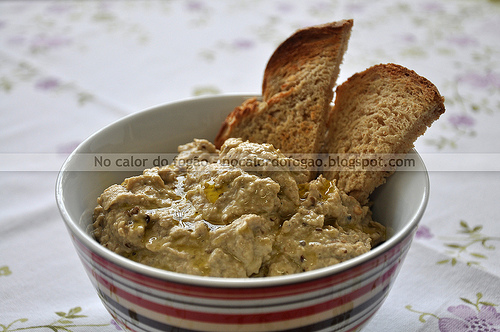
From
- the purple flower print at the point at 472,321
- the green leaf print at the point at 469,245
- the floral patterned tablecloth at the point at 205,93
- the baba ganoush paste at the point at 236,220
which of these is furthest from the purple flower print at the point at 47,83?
the purple flower print at the point at 472,321

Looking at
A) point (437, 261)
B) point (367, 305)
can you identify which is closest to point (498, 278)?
point (437, 261)

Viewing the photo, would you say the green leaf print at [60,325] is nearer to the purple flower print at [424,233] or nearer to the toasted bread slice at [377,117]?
the toasted bread slice at [377,117]

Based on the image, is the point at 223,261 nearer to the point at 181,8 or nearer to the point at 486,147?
the point at 486,147

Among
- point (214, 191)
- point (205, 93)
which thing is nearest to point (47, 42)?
point (205, 93)

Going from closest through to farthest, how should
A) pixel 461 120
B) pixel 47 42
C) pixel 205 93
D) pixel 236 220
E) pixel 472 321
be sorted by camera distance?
1. pixel 236 220
2. pixel 472 321
3. pixel 461 120
4. pixel 205 93
5. pixel 47 42

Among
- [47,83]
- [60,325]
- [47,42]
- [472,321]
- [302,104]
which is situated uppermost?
[302,104]

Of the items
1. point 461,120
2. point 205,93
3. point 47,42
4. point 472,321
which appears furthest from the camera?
point 47,42

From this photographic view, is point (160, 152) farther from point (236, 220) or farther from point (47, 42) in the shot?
point (47, 42)
